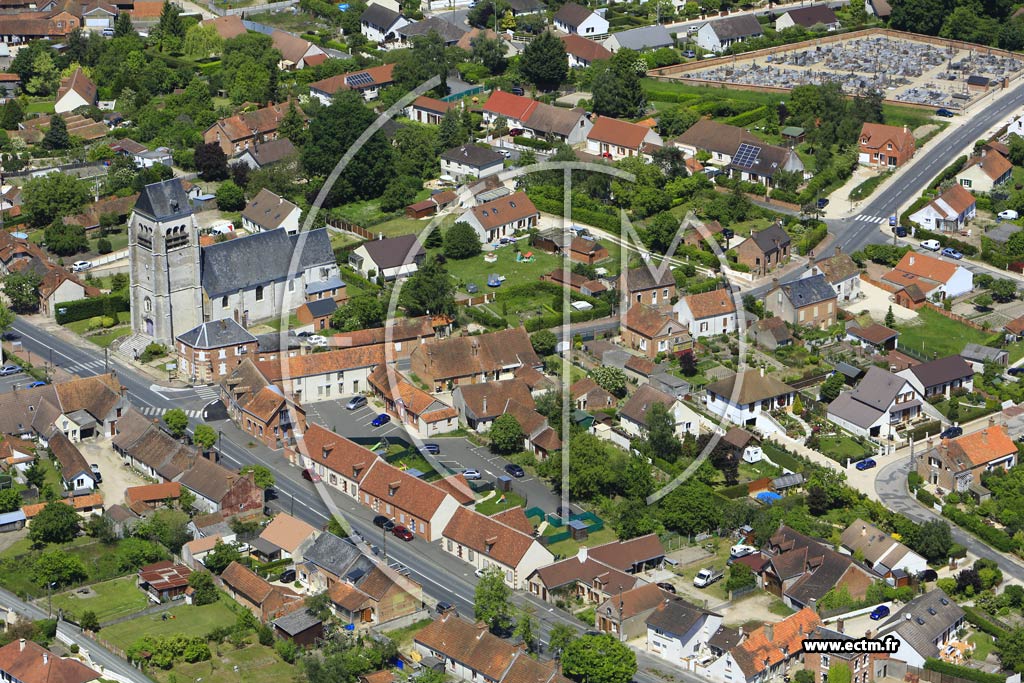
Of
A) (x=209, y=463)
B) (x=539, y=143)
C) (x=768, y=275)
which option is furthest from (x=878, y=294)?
(x=209, y=463)

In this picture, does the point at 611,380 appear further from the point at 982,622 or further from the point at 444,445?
the point at 982,622

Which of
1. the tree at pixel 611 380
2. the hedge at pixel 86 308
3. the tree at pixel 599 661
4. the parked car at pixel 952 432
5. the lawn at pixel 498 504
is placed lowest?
the hedge at pixel 86 308

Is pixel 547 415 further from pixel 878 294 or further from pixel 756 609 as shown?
pixel 878 294

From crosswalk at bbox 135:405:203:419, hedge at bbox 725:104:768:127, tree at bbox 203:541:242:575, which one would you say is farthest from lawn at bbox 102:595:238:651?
hedge at bbox 725:104:768:127

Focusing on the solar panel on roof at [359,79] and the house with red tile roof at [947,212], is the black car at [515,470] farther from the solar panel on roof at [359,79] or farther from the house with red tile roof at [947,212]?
the solar panel on roof at [359,79]

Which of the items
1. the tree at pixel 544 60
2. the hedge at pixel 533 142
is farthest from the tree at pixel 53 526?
the tree at pixel 544 60
